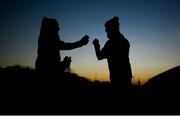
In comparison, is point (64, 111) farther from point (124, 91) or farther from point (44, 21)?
point (44, 21)

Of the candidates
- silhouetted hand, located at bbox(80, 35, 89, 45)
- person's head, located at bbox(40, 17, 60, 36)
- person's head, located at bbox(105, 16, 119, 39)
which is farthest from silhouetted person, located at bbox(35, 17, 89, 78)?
person's head, located at bbox(105, 16, 119, 39)

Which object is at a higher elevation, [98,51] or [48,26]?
[48,26]

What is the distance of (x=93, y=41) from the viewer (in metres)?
5.55

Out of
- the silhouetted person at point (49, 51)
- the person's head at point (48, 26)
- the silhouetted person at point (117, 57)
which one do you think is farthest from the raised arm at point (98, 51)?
the person's head at point (48, 26)

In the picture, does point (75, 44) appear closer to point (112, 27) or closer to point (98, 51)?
point (98, 51)

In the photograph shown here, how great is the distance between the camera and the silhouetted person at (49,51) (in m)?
4.75

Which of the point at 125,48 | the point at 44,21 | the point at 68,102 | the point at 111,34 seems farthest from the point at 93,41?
the point at 68,102

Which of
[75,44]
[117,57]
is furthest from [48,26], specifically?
[117,57]

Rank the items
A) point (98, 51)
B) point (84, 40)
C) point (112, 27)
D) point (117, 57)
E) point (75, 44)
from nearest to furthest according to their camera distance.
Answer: point (117, 57) < point (112, 27) < point (98, 51) < point (75, 44) < point (84, 40)

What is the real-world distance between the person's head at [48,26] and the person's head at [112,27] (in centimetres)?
137

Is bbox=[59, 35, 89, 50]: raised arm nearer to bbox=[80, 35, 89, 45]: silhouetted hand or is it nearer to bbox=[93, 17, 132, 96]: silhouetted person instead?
bbox=[80, 35, 89, 45]: silhouetted hand

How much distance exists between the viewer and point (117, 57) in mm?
4953

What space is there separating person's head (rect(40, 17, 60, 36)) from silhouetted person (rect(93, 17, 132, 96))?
1.33 metres

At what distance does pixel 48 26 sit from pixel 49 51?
2.04ft
